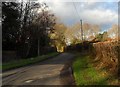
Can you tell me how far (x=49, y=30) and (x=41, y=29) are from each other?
6972 millimetres

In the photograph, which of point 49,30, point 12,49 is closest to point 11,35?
point 12,49

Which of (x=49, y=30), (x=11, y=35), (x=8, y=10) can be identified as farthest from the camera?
(x=49, y=30)

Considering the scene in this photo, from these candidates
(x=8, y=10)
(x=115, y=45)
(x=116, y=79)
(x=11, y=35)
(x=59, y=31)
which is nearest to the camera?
(x=116, y=79)

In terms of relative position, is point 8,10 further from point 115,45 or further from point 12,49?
point 115,45

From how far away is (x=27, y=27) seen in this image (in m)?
57.5

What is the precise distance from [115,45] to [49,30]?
52.7m

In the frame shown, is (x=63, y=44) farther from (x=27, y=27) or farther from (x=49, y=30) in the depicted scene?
(x=27, y=27)

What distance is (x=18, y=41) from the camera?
54406 millimetres

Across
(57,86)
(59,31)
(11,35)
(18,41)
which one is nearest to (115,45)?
(57,86)

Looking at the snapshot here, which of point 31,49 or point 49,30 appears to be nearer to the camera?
point 31,49

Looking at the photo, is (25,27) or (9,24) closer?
(9,24)

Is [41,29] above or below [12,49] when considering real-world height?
above

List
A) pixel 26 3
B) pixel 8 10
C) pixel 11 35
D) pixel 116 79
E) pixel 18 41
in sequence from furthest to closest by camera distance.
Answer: pixel 26 3 < pixel 18 41 < pixel 11 35 < pixel 8 10 < pixel 116 79

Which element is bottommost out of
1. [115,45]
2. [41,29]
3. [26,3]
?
[115,45]
